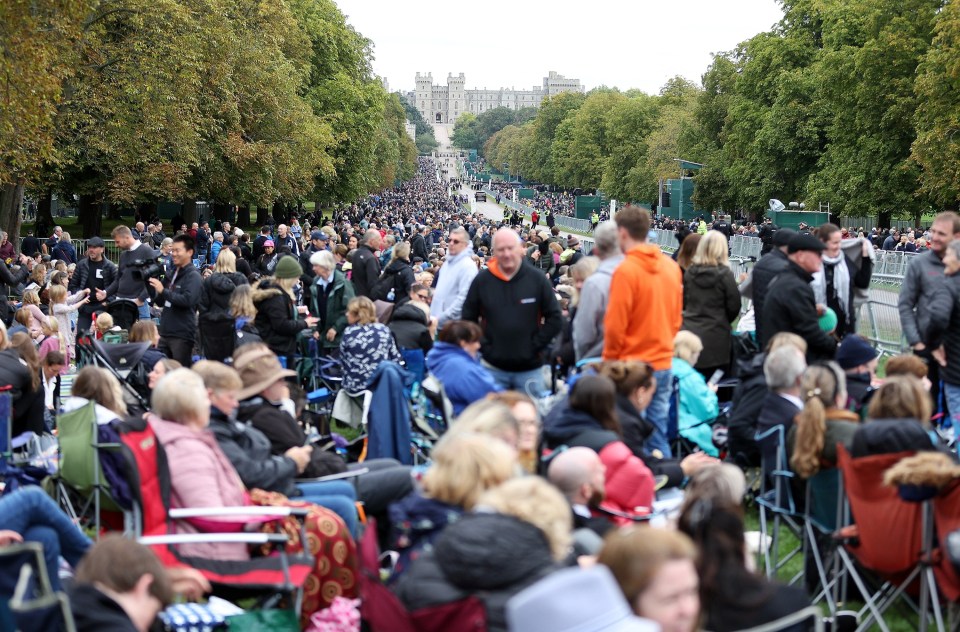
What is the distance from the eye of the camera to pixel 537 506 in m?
4.32

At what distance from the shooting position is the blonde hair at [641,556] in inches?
151

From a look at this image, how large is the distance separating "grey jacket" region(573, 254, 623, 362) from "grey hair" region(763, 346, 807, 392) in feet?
4.69

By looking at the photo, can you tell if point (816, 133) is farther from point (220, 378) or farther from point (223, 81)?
point (220, 378)

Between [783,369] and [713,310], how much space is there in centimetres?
315

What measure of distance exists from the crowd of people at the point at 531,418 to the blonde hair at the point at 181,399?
0.04 feet

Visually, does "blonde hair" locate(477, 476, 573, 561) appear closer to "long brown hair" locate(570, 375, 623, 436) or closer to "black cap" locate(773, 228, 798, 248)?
"long brown hair" locate(570, 375, 623, 436)

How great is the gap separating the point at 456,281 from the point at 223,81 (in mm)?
27391

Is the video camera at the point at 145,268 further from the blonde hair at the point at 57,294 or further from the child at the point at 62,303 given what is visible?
the blonde hair at the point at 57,294

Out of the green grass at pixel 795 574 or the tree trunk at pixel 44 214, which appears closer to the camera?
the green grass at pixel 795 574

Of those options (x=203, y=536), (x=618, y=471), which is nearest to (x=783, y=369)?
(x=618, y=471)

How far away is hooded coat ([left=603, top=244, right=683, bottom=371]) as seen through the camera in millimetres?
8008

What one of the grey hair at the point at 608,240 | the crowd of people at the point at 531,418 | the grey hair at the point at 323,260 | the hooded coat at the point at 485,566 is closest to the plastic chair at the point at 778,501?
the crowd of people at the point at 531,418

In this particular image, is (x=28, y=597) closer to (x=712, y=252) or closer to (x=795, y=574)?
(x=795, y=574)

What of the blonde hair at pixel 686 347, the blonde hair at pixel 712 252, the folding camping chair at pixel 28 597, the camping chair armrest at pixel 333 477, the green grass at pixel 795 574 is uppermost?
the blonde hair at pixel 712 252
